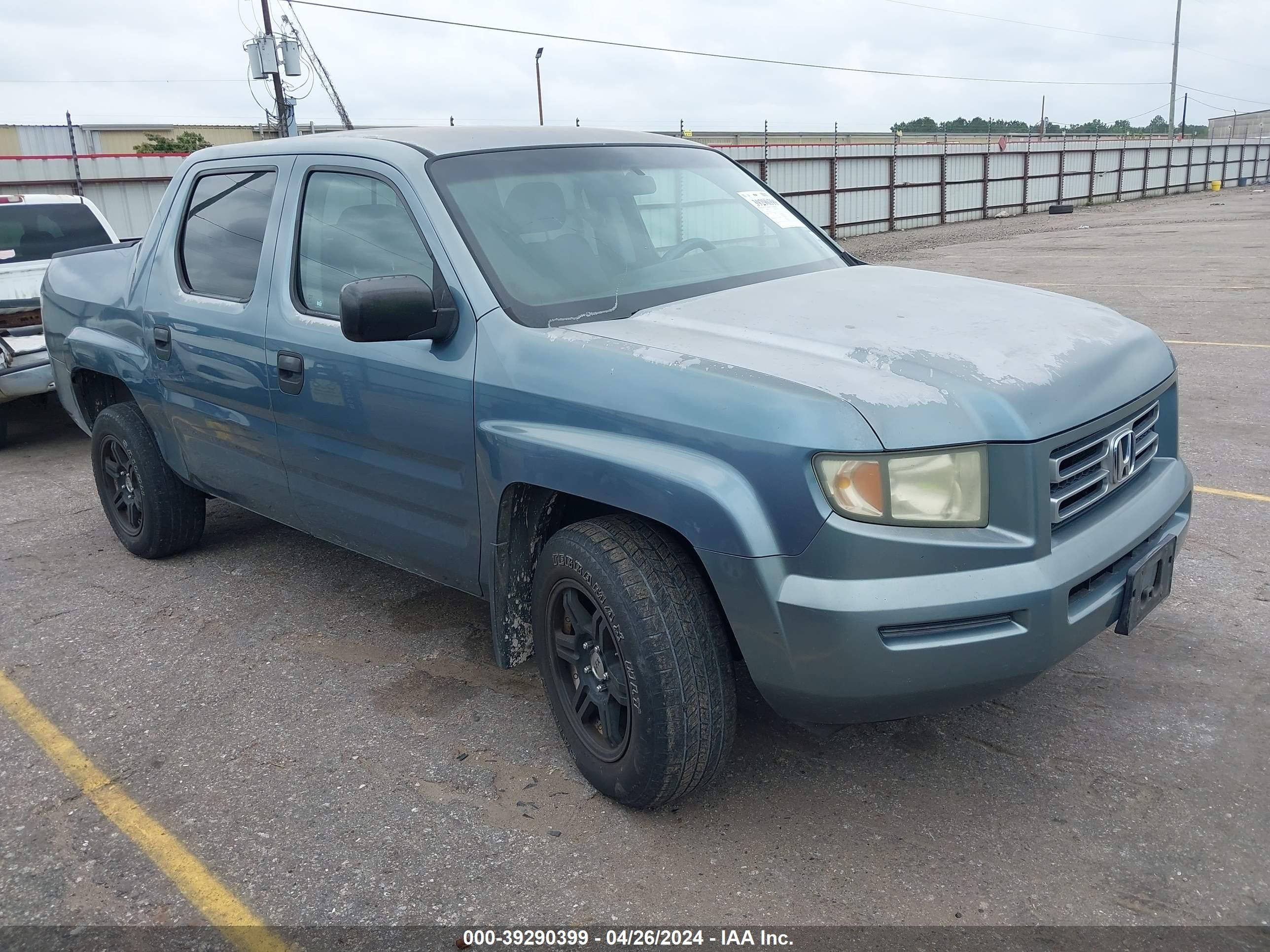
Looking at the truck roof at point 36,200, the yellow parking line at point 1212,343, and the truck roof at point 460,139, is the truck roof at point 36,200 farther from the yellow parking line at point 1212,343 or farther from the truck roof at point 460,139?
the yellow parking line at point 1212,343

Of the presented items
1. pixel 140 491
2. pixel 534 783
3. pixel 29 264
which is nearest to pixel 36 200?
pixel 29 264

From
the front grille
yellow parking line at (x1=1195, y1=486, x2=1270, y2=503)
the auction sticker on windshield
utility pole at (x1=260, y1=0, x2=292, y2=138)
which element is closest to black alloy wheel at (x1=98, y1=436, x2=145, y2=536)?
the auction sticker on windshield

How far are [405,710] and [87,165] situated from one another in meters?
19.2

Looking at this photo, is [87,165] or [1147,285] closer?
A: [1147,285]

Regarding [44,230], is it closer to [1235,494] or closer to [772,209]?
[772,209]

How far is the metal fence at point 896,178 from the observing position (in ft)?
62.9

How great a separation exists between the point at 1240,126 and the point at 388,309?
111171 millimetres

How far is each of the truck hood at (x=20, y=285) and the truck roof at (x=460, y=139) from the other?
479 cm

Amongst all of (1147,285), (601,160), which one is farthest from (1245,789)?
(1147,285)

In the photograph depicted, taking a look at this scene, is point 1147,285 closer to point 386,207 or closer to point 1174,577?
point 1174,577

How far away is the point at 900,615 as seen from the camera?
2404 mm

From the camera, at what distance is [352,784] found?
3.18m

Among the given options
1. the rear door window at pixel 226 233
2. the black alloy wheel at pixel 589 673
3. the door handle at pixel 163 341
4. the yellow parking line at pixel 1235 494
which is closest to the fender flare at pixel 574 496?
the black alloy wheel at pixel 589 673

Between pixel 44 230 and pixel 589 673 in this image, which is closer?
pixel 589 673
